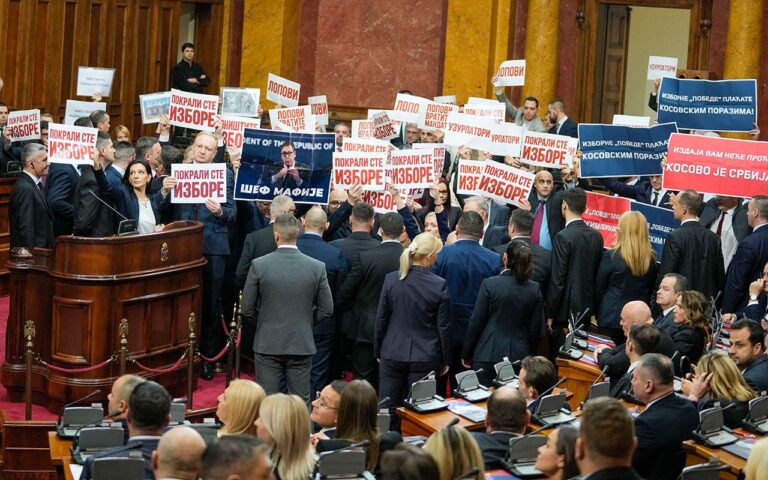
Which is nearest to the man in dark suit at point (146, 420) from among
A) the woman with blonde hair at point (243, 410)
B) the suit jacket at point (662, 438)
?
the woman with blonde hair at point (243, 410)

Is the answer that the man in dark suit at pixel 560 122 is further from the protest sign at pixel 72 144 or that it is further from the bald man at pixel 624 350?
the protest sign at pixel 72 144

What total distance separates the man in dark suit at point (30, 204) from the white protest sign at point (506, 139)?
4.71 meters

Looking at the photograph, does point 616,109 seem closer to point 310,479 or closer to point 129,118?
point 129,118

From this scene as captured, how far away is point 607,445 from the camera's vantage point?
5609 mm

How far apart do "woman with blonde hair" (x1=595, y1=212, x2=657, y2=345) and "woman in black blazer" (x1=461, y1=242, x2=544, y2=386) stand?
1.16 meters

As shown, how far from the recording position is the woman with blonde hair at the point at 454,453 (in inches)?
243

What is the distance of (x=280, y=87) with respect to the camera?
602 inches

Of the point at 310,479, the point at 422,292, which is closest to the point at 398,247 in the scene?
the point at 422,292

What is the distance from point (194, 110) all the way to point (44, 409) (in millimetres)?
4101

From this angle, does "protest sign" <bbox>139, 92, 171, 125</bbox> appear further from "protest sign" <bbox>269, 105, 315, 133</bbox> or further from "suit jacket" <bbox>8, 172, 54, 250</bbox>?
"suit jacket" <bbox>8, 172, 54, 250</bbox>

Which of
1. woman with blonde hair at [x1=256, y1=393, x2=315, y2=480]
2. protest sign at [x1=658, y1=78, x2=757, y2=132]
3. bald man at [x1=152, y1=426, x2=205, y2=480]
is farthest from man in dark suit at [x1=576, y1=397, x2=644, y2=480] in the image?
protest sign at [x1=658, y1=78, x2=757, y2=132]

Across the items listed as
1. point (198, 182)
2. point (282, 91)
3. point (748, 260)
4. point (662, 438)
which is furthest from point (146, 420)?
point (282, 91)

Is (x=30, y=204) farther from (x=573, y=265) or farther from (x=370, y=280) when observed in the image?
(x=573, y=265)

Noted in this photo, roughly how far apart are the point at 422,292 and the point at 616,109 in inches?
397
